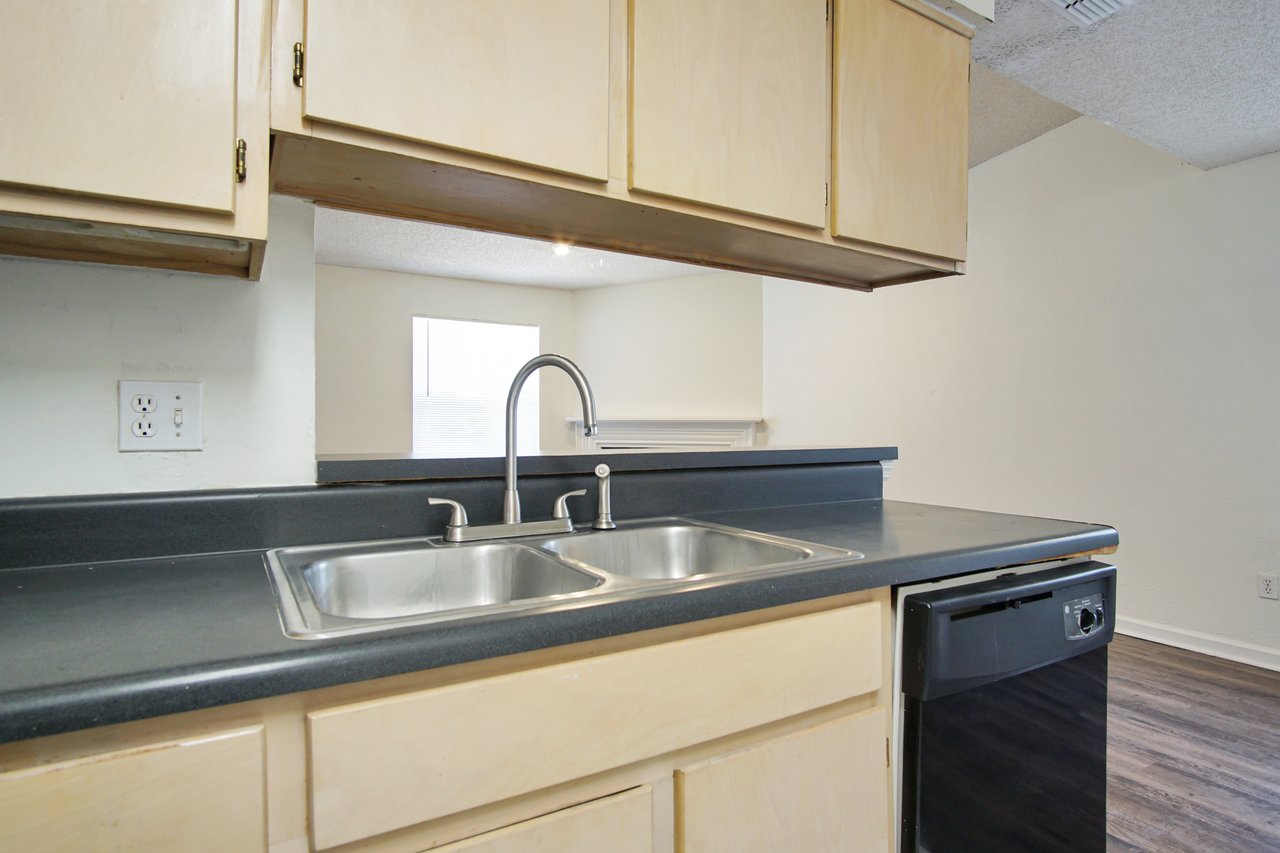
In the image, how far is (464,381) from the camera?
254 inches

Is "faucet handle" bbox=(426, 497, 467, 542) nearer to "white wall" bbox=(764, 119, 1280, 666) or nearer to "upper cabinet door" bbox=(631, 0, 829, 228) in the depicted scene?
"upper cabinet door" bbox=(631, 0, 829, 228)

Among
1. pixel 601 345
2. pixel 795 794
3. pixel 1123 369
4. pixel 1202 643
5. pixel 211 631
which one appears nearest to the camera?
pixel 211 631

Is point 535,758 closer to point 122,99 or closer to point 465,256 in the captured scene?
point 122,99

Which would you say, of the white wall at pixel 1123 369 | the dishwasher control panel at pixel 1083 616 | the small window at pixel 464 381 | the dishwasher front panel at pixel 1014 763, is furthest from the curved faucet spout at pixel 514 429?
the small window at pixel 464 381

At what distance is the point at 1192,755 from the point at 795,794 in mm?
1923

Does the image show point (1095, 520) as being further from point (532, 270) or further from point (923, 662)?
point (532, 270)

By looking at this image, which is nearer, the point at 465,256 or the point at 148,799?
the point at 148,799

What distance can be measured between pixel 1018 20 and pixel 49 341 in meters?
2.34

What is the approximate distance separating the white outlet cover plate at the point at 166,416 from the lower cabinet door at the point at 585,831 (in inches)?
31.1

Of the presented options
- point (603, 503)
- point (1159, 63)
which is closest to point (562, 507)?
point (603, 503)

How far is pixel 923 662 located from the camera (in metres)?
1.06

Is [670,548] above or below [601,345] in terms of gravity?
below

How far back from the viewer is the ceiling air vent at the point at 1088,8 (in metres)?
1.79

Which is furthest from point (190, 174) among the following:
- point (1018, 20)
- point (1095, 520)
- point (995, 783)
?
point (1095, 520)
